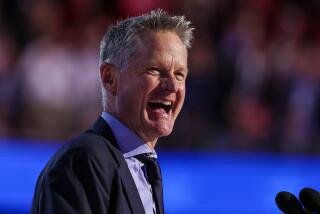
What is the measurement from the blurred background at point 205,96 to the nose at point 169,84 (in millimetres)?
2663

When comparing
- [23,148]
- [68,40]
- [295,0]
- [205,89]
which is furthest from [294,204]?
[295,0]

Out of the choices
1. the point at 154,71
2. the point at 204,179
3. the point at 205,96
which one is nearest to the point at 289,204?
the point at 154,71

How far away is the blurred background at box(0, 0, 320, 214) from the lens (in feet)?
15.9

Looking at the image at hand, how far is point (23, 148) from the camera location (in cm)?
508

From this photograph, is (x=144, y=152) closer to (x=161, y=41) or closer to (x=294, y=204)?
(x=161, y=41)

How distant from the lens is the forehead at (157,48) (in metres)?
2.09

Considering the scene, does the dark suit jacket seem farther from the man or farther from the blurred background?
the blurred background

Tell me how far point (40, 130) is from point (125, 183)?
3.93m

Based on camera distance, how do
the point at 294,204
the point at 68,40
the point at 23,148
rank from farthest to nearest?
the point at 68,40, the point at 23,148, the point at 294,204

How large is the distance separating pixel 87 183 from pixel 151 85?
383 mm

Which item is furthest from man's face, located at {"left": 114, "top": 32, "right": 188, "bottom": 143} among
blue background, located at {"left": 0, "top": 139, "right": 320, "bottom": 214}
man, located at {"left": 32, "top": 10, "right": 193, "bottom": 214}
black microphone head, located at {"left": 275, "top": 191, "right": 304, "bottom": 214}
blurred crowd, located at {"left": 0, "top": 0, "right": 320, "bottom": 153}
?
blurred crowd, located at {"left": 0, "top": 0, "right": 320, "bottom": 153}

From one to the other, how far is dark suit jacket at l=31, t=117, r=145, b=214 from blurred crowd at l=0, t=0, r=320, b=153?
340 centimetres

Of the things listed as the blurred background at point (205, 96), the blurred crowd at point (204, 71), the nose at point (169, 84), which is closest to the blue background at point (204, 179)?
the blurred background at point (205, 96)

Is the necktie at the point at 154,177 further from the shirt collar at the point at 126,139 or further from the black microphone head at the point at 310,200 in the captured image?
the black microphone head at the point at 310,200
